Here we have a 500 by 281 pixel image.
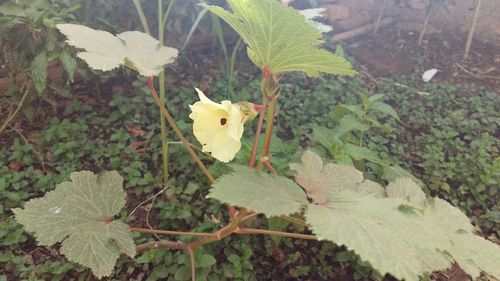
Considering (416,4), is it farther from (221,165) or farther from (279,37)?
(279,37)

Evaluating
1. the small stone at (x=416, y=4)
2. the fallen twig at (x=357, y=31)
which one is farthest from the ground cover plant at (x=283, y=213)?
the small stone at (x=416, y=4)

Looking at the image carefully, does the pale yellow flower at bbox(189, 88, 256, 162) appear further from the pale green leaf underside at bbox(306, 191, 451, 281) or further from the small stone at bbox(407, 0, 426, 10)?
the small stone at bbox(407, 0, 426, 10)

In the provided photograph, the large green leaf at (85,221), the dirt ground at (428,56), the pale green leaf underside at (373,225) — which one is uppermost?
the pale green leaf underside at (373,225)

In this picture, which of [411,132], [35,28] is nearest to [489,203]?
[411,132]

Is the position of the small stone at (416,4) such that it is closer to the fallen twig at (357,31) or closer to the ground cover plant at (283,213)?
the fallen twig at (357,31)

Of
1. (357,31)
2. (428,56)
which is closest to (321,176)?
(428,56)

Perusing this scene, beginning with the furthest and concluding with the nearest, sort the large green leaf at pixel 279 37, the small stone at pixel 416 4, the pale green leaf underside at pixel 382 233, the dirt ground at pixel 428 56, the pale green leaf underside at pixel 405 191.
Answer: the small stone at pixel 416 4, the dirt ground at pixel 428 56, the pale green leaf underside at pixel 405 191, the large green leaf at pixel 279 37, the pale green leaf underside at pixel 382 233

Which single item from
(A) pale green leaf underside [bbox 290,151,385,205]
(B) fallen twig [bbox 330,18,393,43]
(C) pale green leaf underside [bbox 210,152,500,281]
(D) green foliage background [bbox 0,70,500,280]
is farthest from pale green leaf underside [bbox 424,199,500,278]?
(B) fallen twig [bbox 330,18,393,43]
